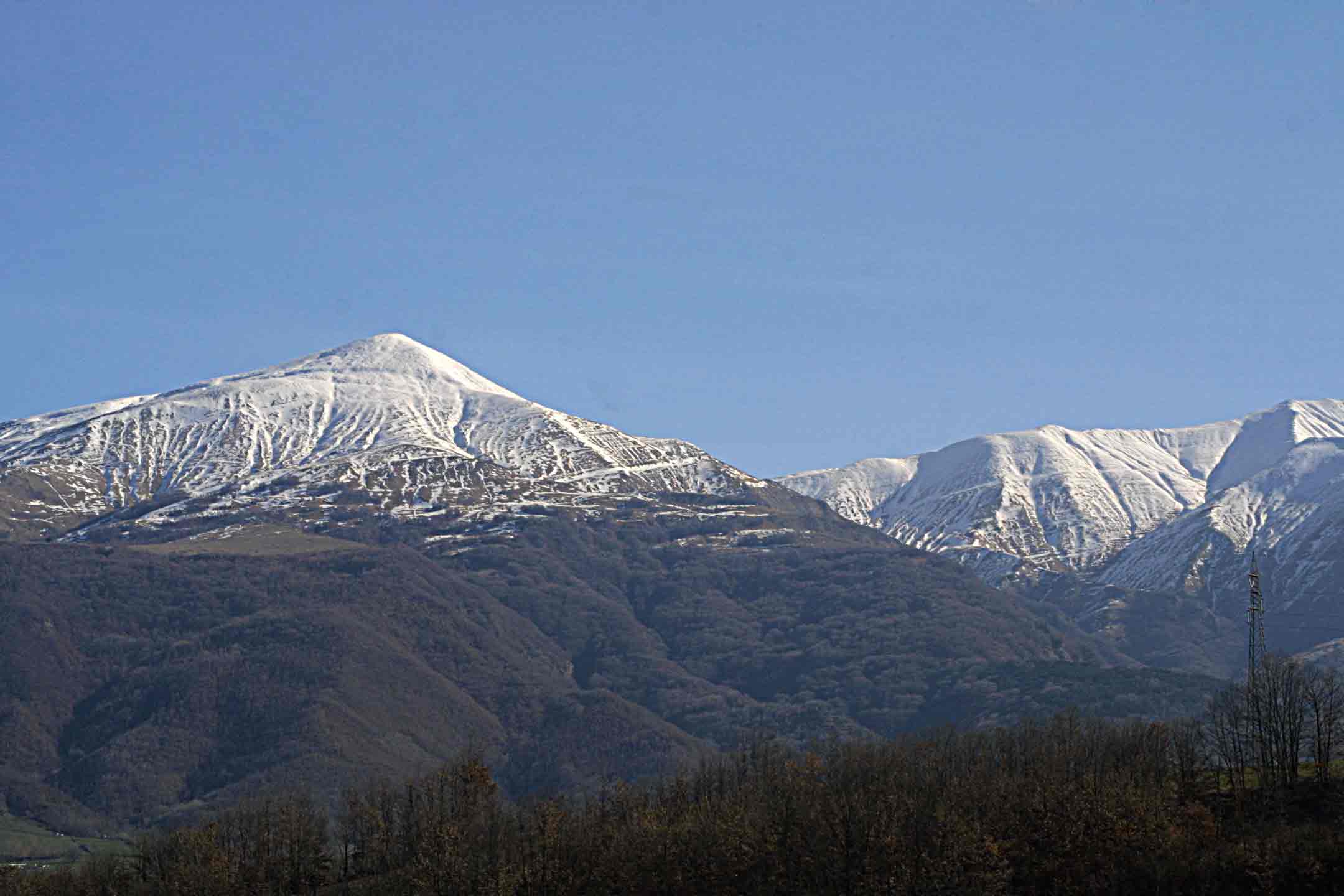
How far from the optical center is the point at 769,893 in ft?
653

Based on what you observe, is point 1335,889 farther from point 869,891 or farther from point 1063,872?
point 869,891

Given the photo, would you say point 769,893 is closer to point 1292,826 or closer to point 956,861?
point 956,861

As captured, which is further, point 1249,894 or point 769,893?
point 769,893

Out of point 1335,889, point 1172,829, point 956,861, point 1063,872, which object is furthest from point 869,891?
point 1335,889

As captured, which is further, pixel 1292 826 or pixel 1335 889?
pixel 1292 826

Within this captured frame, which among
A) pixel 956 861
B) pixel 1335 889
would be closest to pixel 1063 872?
pixel 956 861

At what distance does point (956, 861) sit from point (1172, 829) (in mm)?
26430

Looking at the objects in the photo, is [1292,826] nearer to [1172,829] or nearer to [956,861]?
[1172,829]

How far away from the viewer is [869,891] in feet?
618

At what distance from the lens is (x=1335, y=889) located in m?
172

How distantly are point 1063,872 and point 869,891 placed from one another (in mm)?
22441

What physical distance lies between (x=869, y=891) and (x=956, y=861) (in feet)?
34.7

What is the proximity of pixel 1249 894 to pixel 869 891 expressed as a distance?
41.5m

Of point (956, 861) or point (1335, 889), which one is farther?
point (956, 861)
